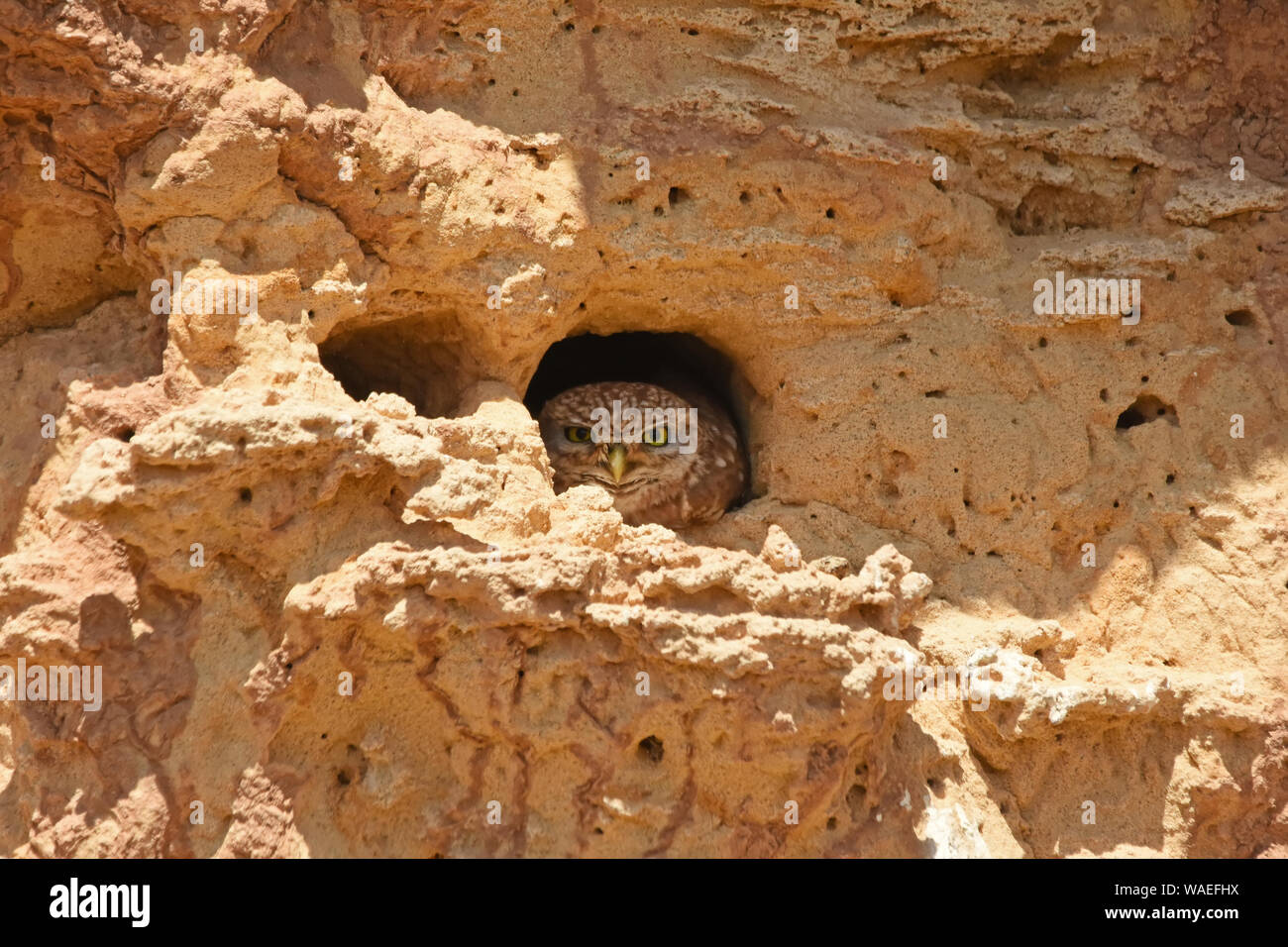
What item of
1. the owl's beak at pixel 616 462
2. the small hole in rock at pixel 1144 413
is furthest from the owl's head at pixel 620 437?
the small hole in rock at pixel 1144 413

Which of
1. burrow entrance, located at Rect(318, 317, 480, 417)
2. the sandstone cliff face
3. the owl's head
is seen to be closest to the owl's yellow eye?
the owl's head

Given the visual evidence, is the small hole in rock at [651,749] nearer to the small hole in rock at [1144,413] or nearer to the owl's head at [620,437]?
the owl's head at [620,437]

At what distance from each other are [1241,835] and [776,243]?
112 inches

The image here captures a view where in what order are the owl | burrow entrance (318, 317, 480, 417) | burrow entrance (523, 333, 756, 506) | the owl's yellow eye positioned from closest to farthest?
1. burrow entrance (318, 317, 480, 417)
2. the owl
3. the owl's yellow eye
4. burrow entrance (523, 333, 756, 506)

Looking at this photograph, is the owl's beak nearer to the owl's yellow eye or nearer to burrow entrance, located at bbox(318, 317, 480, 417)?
the owl's yellow eye

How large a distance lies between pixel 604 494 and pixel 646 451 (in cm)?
106

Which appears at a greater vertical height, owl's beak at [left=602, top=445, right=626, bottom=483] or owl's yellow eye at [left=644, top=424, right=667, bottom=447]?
owl's yellow eye at [left=644, top=424, right=667, bottom=447]

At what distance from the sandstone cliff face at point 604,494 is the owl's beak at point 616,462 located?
53 cm

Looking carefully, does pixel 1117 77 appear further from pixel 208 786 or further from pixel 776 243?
pixel 208 786

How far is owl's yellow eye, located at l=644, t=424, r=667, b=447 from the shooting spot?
17.6ft

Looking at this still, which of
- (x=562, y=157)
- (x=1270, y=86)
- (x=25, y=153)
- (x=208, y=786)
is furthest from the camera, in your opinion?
(x=1270, y=86)

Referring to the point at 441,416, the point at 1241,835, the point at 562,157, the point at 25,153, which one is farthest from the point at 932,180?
the point at 25,153

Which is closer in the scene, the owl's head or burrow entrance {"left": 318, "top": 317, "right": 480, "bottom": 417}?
burrow entrance {"left": 318, "top": 317, "right": 480, "bottom": 417}

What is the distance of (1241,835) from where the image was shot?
14.2 ft
